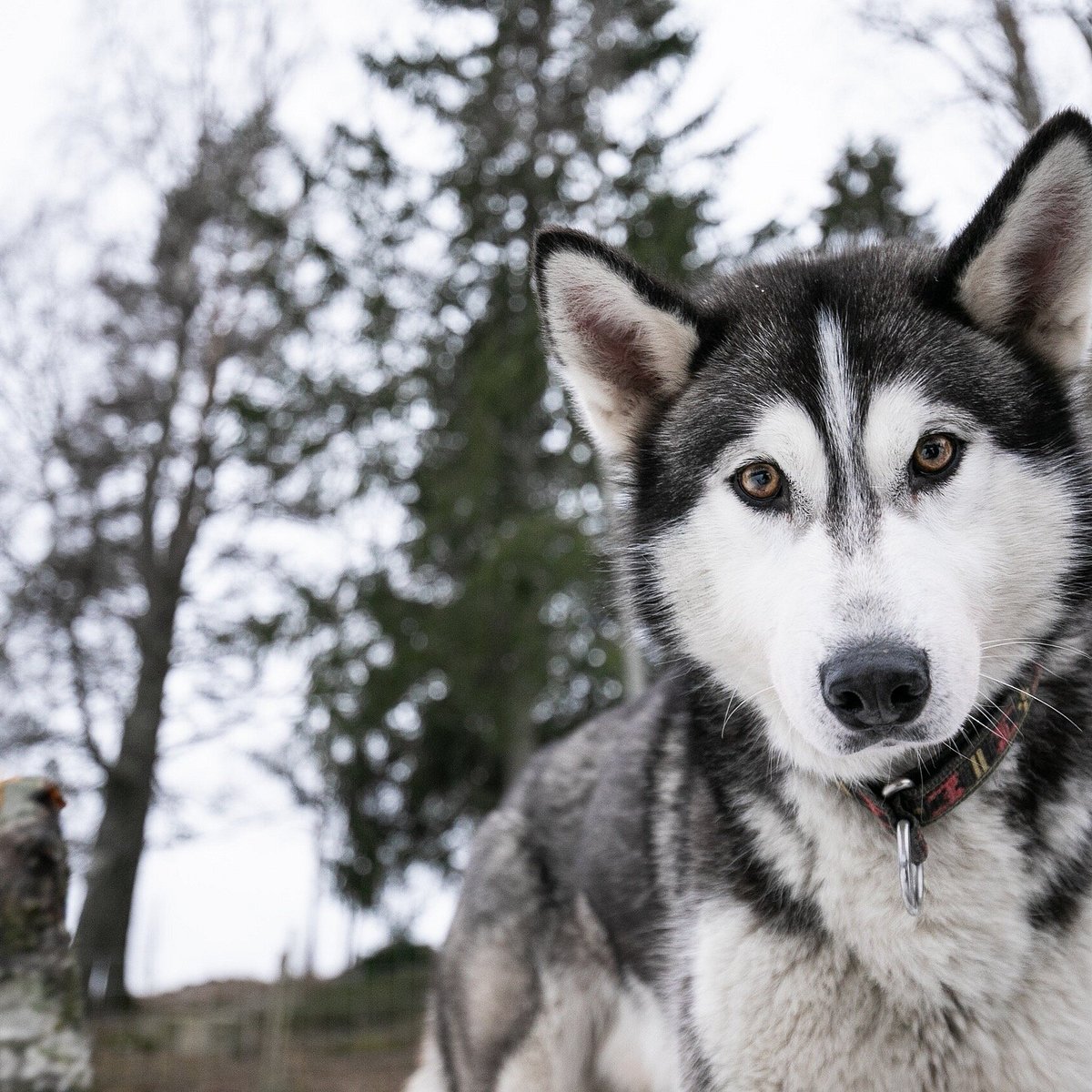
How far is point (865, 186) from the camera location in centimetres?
1477

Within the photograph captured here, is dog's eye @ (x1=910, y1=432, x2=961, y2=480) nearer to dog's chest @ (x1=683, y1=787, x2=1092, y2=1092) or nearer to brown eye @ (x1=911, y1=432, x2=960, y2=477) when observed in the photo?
brown eye @ (x1=911, y1=432, x2=960, y2=477)

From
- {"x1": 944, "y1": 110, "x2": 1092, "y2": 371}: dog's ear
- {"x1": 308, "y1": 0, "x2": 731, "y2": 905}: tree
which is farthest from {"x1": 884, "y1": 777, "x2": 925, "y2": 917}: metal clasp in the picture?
{"x1": 308, "y1": 0, "x2": 731, "y2": 905}: tree

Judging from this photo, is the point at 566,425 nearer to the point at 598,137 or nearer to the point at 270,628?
the point at 598,137

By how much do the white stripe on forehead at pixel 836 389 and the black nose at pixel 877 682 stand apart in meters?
0.51

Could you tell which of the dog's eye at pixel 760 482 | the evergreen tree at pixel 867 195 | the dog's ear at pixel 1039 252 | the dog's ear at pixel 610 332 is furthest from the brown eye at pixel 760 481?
the evergreen tree at pixel 867 195

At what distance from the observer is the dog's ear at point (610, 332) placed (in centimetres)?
269

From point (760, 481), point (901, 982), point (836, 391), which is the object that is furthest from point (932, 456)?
point (901, 982)

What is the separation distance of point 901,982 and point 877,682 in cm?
80

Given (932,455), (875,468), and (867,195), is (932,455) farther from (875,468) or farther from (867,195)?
(867,195)

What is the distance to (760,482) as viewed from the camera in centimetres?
246

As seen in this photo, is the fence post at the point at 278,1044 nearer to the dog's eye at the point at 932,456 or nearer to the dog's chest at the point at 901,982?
the dog's chest at the point at 901,982

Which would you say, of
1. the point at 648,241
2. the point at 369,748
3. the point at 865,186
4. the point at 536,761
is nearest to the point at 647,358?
the point at 536,761

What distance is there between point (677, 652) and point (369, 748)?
10.6 meters

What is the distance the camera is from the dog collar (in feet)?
7.82
